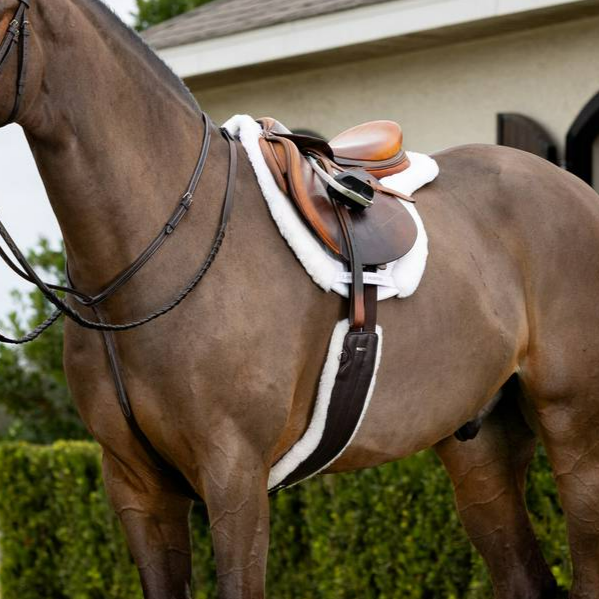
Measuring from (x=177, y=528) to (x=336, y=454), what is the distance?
514 mm

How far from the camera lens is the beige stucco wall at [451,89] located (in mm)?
6570

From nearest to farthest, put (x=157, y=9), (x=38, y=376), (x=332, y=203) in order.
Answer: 1. (x=332, y=203)
2. (x=38, y=376)
3. (x=157, y=9)

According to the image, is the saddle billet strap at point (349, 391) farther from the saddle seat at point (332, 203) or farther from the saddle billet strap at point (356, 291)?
the saddle seat at point (332, 203)

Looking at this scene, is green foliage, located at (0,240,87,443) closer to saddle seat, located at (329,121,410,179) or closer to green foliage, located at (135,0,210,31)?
green foliage, located at (135,0,210,31)

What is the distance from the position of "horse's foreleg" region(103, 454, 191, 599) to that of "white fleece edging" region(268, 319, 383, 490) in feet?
1.02

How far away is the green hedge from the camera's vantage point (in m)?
5.83

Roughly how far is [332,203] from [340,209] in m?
0.03

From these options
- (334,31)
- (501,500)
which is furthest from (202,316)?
(334,31)

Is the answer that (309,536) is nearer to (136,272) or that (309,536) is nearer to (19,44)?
(136,272)

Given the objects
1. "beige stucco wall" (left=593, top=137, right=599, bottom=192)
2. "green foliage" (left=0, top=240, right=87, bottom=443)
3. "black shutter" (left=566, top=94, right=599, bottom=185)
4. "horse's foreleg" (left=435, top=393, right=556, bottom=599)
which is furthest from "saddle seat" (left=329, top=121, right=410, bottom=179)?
"green foliage" (left=0, top=240, right=87, bottom=443)

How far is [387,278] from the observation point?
11.5 ft

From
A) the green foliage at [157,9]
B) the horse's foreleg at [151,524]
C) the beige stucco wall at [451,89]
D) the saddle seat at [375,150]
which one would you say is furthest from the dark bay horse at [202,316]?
the green foliage at [157,9]

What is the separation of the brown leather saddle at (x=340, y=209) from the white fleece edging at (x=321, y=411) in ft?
0.24

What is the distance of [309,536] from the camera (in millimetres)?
6461
